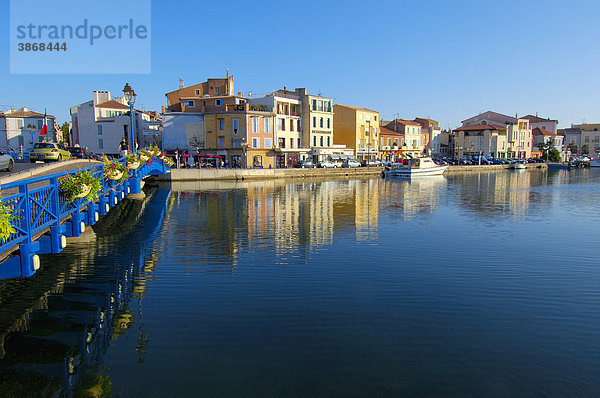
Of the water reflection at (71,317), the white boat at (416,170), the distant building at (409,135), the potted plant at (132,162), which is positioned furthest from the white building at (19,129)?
the distant building at (409,135)

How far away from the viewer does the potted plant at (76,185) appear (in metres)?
14.4

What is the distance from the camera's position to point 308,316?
475 inches

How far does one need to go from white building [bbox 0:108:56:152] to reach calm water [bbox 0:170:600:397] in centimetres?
7208

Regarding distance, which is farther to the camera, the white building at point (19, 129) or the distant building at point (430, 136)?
the distant building at point (430, 136)

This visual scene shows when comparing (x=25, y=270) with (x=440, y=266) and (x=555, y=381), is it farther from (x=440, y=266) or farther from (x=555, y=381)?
Answer: (x=440, y=266)

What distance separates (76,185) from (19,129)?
272 feet

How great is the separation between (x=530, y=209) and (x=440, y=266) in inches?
898

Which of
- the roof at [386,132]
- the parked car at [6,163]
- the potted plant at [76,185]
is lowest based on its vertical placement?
the potted plant at [76,185]

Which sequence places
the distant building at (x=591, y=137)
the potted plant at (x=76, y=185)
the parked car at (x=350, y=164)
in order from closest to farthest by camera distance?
1. the potted plant at (x=76, y=185)
2. the parked car at (x=350, y=164)
3. the distant building at (x=591, y=137)

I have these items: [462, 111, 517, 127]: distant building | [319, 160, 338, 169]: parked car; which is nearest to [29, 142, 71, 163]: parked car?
[319, 160, 338, 169]: parked car

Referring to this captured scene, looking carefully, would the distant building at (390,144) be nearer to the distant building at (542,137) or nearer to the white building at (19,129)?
the distant building at (542,137)

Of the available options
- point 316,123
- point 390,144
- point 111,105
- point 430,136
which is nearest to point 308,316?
point 316,123

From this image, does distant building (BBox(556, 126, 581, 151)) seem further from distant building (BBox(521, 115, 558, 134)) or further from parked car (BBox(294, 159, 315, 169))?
parked car (BBox(294, 159, 315, 169))

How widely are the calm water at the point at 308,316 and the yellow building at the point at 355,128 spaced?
240ft
